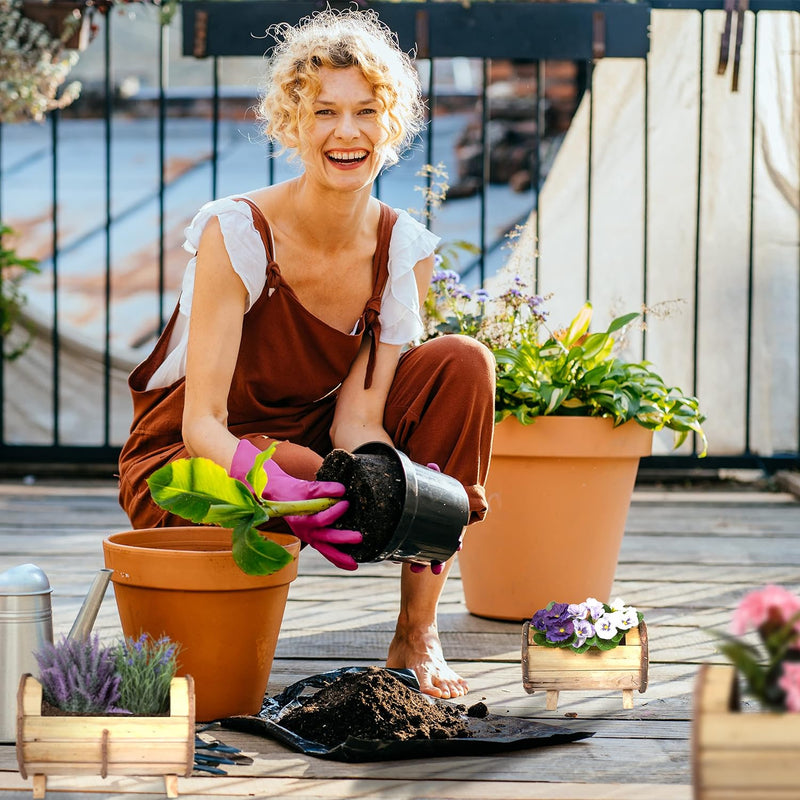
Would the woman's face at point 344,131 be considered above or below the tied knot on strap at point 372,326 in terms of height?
above

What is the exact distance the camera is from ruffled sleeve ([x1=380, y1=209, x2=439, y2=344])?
5.94 ft

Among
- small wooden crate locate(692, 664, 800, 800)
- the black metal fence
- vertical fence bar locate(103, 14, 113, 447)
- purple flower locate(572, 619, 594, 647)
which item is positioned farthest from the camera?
vertical fence bar locate(103, 14, 113, 447)

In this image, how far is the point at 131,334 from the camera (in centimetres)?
403

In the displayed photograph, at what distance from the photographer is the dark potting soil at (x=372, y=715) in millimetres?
1406

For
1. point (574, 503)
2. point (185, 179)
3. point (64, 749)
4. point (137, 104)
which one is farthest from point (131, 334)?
point (64, 749)

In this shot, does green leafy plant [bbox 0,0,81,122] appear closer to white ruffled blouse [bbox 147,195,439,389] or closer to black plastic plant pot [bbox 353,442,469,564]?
white ruffled blouse [bbox 147,195,439,389]

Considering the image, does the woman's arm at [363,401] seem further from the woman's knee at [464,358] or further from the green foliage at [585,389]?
the green foliage at [585,389]

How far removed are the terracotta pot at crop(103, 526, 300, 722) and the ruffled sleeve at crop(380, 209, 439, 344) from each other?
0.44m

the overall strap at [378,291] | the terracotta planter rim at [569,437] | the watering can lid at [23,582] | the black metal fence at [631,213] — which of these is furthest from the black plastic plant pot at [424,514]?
the black metal fence at [631,213]

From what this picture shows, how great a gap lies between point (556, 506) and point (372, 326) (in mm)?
492

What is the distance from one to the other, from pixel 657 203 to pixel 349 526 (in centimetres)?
225

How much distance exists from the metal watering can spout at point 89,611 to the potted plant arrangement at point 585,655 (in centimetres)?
57

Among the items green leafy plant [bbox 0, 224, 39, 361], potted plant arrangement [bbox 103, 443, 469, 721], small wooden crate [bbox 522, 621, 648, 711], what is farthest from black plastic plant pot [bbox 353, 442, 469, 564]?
green leafy plant [bbox 0, 224, 39, 361]

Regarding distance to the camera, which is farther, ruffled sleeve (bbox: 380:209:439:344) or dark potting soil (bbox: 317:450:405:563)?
ruffled sleeve (bbox: 380:209:439:344)
